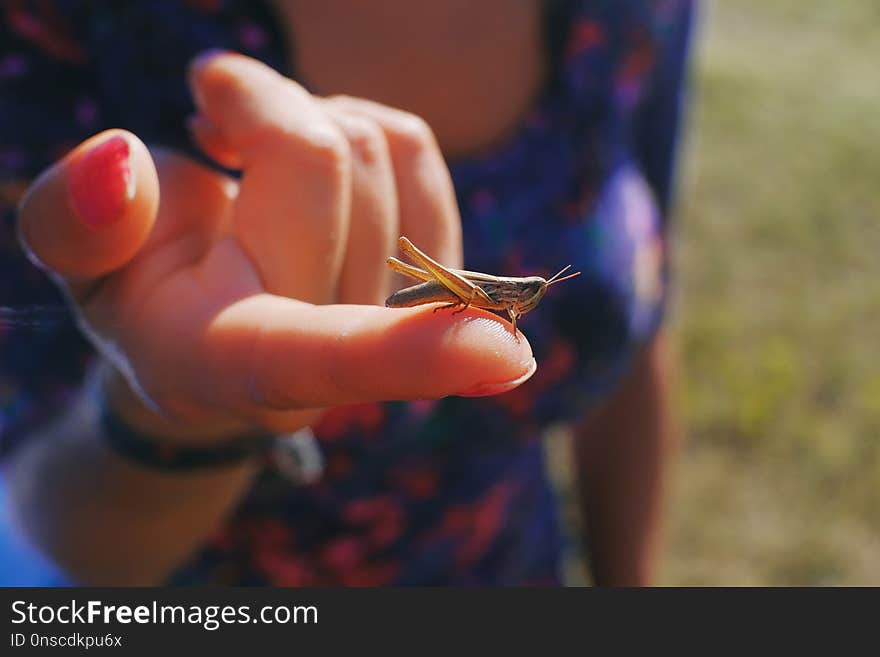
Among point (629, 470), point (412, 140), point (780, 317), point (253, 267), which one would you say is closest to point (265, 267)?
point (253, 267)

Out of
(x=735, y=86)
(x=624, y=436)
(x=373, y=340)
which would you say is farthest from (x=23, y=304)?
(x=735, y=86)

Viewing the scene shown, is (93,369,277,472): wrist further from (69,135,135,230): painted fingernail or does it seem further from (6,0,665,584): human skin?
(69,135,135,230): painted fingernail

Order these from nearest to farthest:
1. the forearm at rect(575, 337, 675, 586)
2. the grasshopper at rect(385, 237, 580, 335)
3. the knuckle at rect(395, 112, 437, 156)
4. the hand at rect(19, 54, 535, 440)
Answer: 1. the hand at rect(19, 54, 535, 440)
2. the grasshopper at rect(385, 237, 580, 335)
3. the knuckle at rect(395, 112, 437, 156)
4. the forearm at rect(575, 337, 675, 586)

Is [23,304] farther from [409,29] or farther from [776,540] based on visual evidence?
[776,540]

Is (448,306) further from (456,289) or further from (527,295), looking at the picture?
(527,295)

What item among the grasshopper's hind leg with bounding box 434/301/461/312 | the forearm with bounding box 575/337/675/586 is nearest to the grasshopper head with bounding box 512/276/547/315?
the grasshopper's hind leg with bounding box 434/301/461/312

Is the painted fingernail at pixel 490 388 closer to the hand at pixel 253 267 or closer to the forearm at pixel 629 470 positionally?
the hand at pixel 253 267

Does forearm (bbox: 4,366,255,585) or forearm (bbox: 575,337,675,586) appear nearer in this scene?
forearm (bbox: 4,366,255,585)
